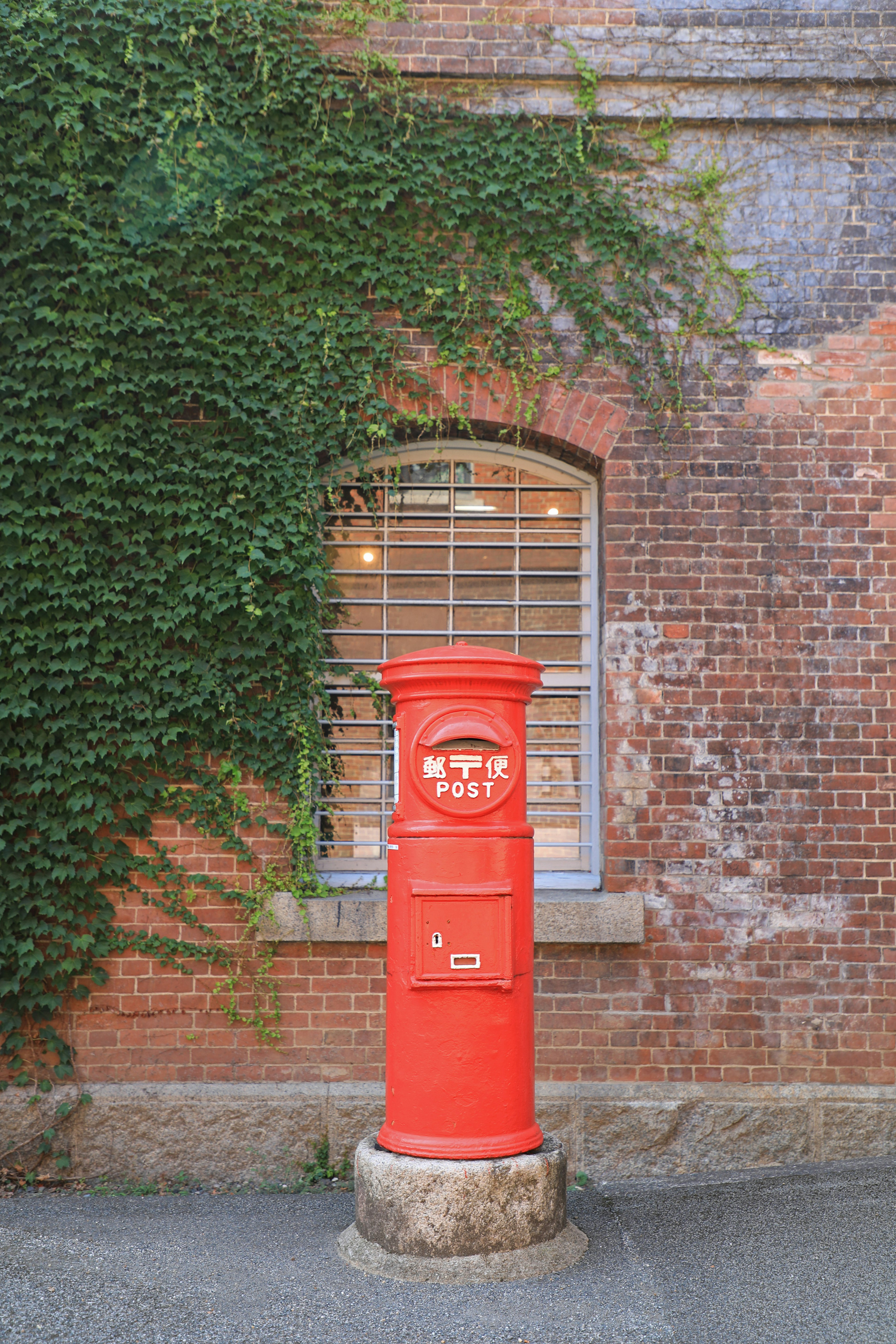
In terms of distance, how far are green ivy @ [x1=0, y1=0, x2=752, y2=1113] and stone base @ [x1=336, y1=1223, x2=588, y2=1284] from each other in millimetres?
1901

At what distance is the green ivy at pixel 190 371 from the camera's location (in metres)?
5.14

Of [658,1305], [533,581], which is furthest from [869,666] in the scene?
[658,1305]

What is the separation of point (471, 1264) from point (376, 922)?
187 cm

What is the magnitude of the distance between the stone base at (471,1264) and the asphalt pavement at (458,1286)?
37 millimetres

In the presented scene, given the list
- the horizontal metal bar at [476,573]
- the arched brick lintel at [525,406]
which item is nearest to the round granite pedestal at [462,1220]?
the horizontal metal bar at [476,573]

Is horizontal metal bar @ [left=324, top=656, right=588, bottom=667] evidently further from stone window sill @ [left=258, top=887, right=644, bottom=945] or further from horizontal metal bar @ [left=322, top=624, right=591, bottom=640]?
stone window sill @ [left=258, top=887, right=644, bottom=945]

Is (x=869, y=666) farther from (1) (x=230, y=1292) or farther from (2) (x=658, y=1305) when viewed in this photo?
(1) (x=230, y=1292)

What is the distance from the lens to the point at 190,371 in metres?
5.29

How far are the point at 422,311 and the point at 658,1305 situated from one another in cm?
469

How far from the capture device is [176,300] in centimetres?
535

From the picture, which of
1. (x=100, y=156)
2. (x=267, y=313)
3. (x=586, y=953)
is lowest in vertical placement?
(x=586, y=953)

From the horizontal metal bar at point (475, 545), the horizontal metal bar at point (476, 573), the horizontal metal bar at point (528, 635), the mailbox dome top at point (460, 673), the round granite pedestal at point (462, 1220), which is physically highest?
the horizontal metal bar at point (475, 545)

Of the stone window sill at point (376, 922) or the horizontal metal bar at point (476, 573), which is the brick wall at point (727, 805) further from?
the horizontal metal bar at point (476, 573)

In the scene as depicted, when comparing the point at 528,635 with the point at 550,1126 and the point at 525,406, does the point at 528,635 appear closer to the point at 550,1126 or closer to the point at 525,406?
the point at 525,406
